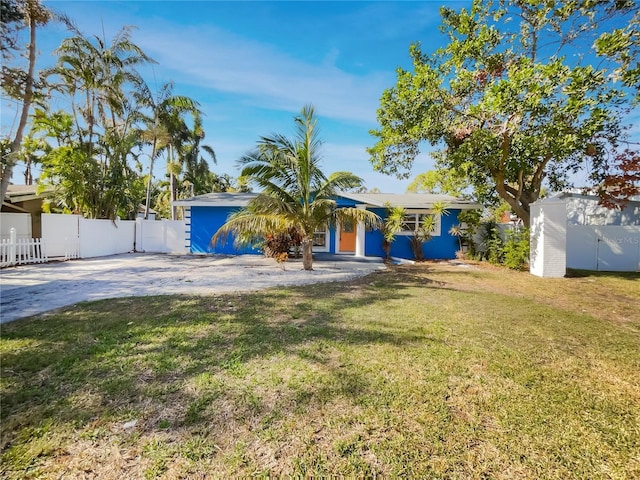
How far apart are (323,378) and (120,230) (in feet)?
48.8

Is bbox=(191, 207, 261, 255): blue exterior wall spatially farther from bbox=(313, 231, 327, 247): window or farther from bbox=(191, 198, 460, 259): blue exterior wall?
bbox=(313, 231, 327, 247): window

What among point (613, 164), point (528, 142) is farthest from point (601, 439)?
point (613, 164)

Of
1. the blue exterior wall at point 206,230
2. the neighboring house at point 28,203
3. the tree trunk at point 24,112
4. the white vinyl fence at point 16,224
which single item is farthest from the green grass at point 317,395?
the white vinyl fence at point 16,224

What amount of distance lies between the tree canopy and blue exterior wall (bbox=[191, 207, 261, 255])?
7897 millimetres

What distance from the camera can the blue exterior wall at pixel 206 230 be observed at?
14.4 metres

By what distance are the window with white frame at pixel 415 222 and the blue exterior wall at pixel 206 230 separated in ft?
24.9

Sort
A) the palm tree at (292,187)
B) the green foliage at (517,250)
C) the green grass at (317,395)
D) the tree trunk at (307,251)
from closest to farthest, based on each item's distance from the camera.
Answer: the green grass at (317,395) < the palm tree at (292,187) < the tree trunk at (307,251) < the green foliage at (517,250)

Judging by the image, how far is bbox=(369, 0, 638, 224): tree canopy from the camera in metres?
7.18

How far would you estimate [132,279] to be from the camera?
7.91 metres

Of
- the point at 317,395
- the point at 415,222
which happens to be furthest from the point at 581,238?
the point at 317,395

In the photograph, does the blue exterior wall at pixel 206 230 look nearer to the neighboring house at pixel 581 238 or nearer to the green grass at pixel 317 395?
the green grass at pixel 317 395

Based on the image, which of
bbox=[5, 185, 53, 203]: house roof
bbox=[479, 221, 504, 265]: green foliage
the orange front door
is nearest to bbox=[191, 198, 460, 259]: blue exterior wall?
bbox=[479, 221, 504, 265]: green foliage

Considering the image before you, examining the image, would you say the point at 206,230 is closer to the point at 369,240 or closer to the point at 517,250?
the point at 369,240

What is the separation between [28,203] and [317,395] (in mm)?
17874
